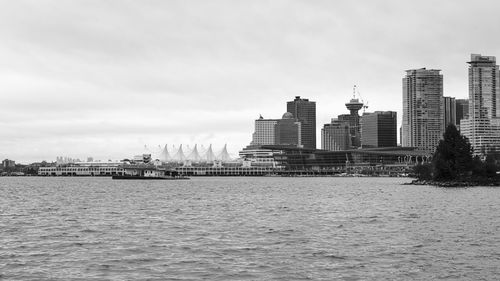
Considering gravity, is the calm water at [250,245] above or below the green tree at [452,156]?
below

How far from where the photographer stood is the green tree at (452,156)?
5910 inches

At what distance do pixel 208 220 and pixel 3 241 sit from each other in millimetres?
19433

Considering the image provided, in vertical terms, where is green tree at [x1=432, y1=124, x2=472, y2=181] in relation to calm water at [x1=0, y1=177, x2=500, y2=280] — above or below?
above

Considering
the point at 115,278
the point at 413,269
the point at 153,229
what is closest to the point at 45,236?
the point at 153,229

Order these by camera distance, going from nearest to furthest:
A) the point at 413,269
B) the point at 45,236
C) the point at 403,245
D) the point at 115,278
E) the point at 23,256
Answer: the point at 115,278
the point at 413,269
the point at 23,256
the point at 403,245
the point at 45,236

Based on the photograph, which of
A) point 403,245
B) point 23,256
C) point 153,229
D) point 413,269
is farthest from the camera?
point 153,229

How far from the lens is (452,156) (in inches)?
5930

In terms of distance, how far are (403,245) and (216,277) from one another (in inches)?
603

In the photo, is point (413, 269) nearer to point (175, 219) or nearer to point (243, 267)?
point (243, 267)

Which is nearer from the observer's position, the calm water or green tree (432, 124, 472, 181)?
the calm water

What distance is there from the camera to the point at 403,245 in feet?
140

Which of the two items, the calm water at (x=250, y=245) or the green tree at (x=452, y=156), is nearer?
the calm water at (x=250, y=245)

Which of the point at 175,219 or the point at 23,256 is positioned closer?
the point at 23,256

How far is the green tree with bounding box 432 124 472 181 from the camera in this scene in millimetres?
150125
